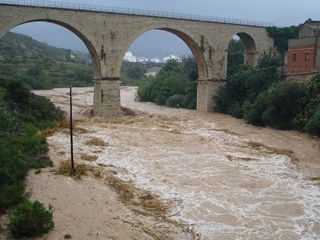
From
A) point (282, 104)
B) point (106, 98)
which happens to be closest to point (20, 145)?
point (106, 98)

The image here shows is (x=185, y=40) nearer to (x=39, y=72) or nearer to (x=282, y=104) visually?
(x=282, y=104)

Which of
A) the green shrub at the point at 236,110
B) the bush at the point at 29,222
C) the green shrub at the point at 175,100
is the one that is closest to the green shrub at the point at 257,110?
the green shrub at the point at 236,110

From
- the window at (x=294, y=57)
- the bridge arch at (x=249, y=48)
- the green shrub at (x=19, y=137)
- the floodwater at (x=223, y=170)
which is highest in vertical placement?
the bridge arch at (x=249, y=48)

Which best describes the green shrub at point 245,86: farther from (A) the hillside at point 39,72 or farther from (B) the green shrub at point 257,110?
(A) the hillside at point 39,72

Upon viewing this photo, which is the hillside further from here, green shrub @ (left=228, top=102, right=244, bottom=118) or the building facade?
the building facade

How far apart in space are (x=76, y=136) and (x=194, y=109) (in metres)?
14.8

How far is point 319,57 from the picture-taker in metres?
26.7

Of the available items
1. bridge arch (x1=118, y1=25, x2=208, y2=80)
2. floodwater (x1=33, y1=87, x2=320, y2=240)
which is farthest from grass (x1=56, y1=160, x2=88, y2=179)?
bridge arch (x1=118, y1=25, x2=208, y2=80)

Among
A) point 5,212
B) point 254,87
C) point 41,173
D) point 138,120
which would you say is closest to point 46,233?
point 5,212

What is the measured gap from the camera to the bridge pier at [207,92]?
3058 centimetres

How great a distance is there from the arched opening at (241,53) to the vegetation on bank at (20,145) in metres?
15.9

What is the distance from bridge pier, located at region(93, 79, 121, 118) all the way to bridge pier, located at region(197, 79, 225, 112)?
760cm

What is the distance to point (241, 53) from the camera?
3678 centimetres

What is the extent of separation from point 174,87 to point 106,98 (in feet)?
39.8
